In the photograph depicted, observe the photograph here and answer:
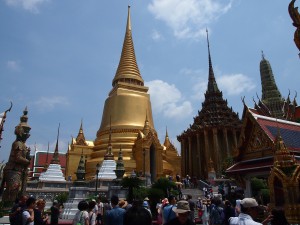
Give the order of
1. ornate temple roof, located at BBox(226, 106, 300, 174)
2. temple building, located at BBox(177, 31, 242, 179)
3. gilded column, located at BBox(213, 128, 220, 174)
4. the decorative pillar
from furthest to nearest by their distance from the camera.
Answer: the decorative pillar
temple building, located at BBox(177, 31, 242, 179)
gilded column, located at BBox(213, 128, 220, 174)
ornate temple roof, located at BBox(226, 106, 300, 174)

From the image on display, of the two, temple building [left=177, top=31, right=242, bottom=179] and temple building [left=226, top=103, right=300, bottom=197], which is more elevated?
temple building [left=177, top=31, right=242, bottom=179]

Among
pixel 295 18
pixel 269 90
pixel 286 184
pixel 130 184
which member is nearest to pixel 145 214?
pixel 286 184

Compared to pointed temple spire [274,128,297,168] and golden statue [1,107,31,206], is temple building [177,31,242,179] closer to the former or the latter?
pointed temple spire [274,128,297,168]

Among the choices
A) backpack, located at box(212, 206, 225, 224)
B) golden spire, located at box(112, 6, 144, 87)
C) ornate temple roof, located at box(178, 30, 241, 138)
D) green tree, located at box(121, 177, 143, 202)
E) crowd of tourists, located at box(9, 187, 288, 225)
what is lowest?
backpack, located at box(212, 206, 225, 224)

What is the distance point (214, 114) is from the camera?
34.5 m

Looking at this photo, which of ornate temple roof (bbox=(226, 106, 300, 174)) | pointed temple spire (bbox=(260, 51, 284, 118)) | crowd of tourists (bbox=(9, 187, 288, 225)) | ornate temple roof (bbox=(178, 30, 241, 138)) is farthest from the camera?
pointed temple spire (bbox=(260, 51, 284, 118))

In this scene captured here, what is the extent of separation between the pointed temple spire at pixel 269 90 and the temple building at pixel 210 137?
4414mm

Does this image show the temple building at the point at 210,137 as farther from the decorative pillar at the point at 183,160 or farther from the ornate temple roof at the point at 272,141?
the ornate temple roof at the point at 272,141

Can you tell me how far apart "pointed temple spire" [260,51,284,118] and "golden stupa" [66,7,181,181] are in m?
14.0

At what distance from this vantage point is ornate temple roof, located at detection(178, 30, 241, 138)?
1309 inches

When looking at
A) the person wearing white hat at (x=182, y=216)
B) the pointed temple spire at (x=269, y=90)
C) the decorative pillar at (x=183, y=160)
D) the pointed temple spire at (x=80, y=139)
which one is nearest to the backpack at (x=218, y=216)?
the person wearing white hat at (x=182, y=216)

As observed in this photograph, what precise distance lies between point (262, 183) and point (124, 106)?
1619cm

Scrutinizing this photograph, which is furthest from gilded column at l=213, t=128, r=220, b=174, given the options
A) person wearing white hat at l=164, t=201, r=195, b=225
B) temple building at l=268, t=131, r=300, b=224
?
person wearing white hat at l=164, t=201, r=195, b=225

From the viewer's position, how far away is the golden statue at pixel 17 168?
26.3ft
